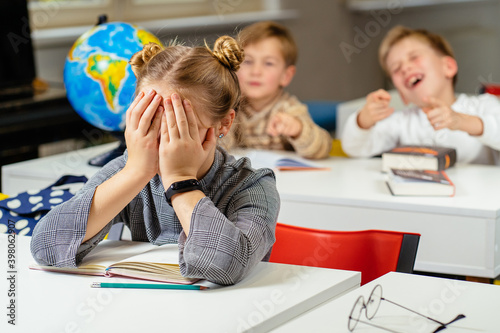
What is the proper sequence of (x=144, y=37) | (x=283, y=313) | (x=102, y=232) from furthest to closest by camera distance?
(x=144, y=37) < (x=102, y=232) < (x=283, y=313)

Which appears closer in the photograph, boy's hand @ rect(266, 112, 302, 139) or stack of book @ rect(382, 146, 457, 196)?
stack of book @ rect(382, 146, 457, 196)

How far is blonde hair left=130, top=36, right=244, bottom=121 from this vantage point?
1236 millimetres

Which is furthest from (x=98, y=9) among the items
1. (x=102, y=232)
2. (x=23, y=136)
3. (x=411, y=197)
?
(x=102, y=232)

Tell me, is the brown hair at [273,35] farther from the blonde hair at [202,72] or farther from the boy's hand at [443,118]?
the blonde hair at [202,72]

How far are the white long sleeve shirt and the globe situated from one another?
77 cm

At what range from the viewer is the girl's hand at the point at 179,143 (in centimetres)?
117

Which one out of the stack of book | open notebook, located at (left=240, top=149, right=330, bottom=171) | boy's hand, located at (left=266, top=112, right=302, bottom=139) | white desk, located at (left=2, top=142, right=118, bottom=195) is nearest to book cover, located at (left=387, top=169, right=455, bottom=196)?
the stack of book

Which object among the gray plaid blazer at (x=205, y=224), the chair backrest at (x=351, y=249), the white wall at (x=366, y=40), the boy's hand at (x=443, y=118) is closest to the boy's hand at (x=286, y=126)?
the boy's hand at (x=443, y=118)

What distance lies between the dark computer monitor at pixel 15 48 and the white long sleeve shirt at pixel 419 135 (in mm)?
1775

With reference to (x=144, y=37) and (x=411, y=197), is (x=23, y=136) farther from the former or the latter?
(x=411, y=197)

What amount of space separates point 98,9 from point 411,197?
3.16 m

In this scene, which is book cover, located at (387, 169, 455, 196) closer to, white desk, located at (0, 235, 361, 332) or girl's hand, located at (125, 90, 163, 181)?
white desk, located at (0, 235, 361, 332)

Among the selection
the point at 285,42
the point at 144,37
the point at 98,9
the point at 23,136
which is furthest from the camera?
Result: the point at 98,9

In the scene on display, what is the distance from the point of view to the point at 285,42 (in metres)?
2.67
